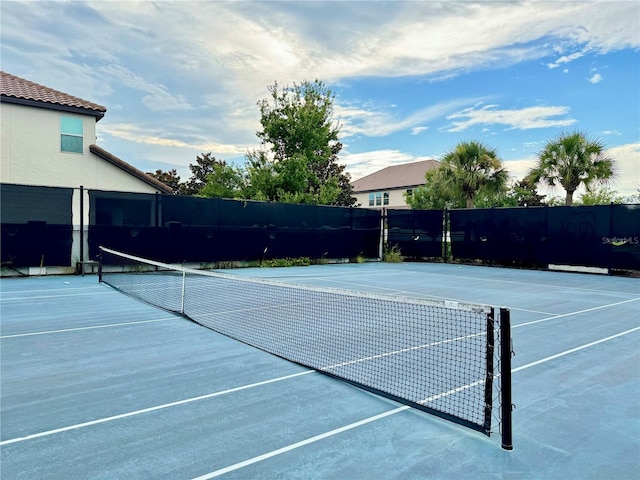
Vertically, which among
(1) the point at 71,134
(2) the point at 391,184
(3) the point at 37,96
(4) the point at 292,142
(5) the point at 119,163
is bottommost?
(5) the point at 119,163

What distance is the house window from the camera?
1455 cm

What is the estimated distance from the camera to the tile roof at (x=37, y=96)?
13.7m

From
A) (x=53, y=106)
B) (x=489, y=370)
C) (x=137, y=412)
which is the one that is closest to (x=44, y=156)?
(x=53, y=106)

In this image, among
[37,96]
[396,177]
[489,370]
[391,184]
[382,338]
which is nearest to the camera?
[489,370]

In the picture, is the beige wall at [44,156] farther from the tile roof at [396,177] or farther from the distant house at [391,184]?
the tile roof at [396,177]

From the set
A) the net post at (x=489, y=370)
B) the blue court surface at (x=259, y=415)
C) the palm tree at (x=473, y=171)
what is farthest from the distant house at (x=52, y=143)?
the net post at (x=489, y=370)

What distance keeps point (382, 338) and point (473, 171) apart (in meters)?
16.3

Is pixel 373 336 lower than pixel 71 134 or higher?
lower

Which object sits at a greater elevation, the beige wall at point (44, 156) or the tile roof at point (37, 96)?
the tile roof at point (37, 96)

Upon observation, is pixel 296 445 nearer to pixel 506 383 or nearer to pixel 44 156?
pixel 506 383

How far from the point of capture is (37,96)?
1426 cm

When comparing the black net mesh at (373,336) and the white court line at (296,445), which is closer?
the white court line at (296,445)

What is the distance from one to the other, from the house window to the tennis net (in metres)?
8.45

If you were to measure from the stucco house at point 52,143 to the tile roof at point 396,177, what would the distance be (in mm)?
26649
